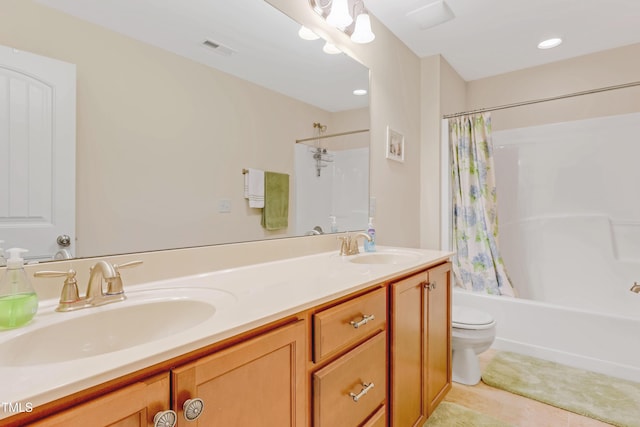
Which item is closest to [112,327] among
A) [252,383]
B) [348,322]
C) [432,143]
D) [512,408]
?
[252,383]

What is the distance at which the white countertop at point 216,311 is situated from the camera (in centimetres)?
45

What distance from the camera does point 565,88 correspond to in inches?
107

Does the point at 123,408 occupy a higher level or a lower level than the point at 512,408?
higher

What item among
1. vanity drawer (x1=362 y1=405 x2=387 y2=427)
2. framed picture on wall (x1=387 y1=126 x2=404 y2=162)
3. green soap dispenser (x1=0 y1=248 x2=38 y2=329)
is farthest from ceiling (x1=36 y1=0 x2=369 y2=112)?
vanity drawer (x1=362 y1=405 x2=387 y2=427)

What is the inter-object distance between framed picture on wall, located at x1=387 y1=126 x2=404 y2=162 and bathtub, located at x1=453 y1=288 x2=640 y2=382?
1226 mm

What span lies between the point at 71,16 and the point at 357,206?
4.93 feet

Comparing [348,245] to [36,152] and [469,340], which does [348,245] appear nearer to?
[469,340]

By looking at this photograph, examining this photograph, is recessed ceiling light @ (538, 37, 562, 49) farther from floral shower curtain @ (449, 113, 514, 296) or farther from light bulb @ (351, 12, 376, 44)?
light bulb @ (351, 12, 376, 44)

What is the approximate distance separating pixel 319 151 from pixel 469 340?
4.49 feet

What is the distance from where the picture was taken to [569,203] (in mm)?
2707

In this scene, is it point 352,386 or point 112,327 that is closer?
point 112,327

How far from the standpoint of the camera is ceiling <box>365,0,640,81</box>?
1.99 m

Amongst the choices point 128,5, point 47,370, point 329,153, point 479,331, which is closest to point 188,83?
point 128,5

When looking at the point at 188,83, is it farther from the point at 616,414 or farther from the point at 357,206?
the point at 616,414
